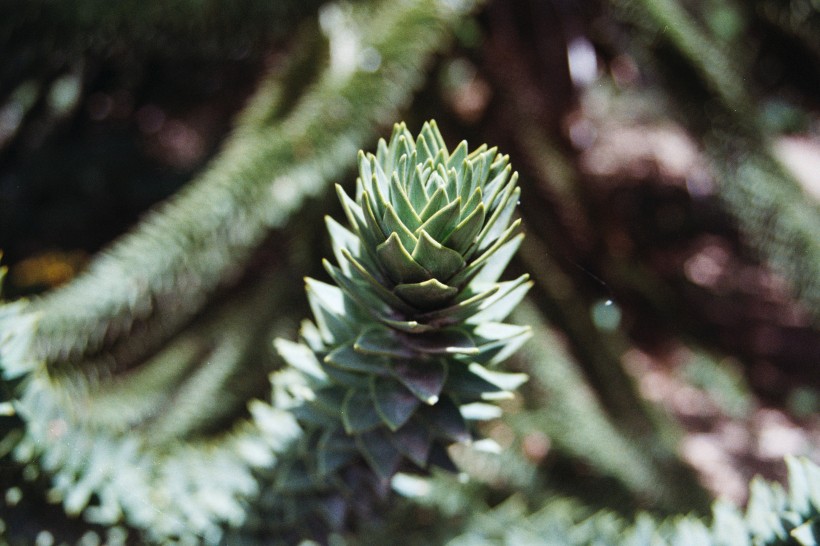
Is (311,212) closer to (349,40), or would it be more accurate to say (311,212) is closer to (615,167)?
(349,40)

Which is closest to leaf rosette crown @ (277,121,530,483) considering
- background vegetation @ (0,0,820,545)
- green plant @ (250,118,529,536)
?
green plant @ (250,118,529,536)

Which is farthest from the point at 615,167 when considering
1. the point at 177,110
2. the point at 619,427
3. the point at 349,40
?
the point at 177,110

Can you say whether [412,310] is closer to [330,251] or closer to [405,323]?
[405,323]

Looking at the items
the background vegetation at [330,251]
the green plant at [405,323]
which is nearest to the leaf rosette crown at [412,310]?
the green plant at [405,323]

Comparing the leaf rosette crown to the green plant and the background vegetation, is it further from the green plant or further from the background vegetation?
the background vegetation

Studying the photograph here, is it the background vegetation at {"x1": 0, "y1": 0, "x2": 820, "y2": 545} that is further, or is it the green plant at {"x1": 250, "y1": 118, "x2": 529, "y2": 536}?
the background vegetation at {"x1": 0, "y1": 0, "x2": 820, "y2": 545}

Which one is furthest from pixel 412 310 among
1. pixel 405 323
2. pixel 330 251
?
pixel 330 251

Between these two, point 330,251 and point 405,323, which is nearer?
point 405,323

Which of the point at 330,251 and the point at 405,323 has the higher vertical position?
the point at 330,251
